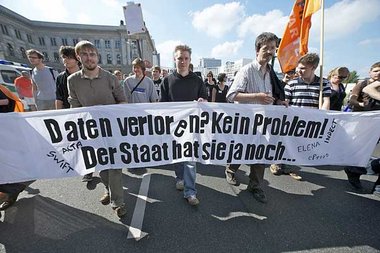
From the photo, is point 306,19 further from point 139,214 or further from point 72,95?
point 139,214

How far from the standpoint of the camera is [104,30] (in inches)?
2228

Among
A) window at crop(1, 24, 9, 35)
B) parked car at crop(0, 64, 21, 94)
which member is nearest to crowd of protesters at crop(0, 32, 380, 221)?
parked car at crop(0, 64, 21, 94)

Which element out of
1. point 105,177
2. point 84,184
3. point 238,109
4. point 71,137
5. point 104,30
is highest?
point 104,30

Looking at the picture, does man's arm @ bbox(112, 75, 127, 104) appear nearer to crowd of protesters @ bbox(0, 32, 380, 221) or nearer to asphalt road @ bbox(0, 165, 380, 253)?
crowd of protesters @ bbox(0, 32, 380, 221)

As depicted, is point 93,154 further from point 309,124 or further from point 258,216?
point 309,124

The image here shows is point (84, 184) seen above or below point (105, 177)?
below

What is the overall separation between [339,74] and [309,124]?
2.20 metres

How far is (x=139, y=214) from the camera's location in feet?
8.36

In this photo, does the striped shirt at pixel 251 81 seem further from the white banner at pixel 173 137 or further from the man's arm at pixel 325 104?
the man's arm at pixel 325 104

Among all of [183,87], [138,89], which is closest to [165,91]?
[183,87]

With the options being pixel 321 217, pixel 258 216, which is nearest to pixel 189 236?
pixel 258 216

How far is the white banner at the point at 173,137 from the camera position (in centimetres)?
224

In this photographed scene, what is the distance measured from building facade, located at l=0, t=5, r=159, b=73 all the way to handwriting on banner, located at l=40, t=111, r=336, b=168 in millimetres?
44373

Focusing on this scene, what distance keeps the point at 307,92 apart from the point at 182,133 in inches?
84.8
